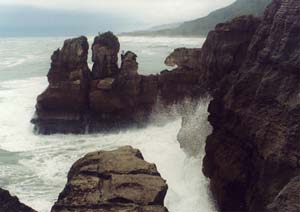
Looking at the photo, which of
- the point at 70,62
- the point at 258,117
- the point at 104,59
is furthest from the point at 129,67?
the point at 258,117

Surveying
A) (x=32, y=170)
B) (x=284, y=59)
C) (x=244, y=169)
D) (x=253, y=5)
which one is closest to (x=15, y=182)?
(x=32, y=170)

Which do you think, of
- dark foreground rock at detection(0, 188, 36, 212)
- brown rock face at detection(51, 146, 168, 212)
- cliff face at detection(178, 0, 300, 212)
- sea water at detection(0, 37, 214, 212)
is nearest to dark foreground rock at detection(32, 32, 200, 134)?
sea water at detection(0, 37, 214, 212)

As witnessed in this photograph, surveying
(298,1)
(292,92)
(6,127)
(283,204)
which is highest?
(298,1)

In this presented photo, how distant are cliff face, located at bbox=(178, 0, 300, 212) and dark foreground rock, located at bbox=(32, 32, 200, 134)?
1259 cm

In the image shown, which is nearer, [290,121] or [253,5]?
[290,121]

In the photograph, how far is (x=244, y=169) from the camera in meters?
14.5

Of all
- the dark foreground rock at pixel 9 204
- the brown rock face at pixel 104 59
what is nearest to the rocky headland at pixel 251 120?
the dark foreground rock at pixel 9 204

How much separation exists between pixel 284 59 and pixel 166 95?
17998 millimetres

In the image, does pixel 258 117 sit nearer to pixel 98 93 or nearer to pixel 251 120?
pixel 251 120

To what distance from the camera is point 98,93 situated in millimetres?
29781

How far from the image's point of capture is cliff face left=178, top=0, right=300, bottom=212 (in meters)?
12.0

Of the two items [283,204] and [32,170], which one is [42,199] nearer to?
[32,170]

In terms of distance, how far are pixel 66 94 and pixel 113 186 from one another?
19227 millimetres

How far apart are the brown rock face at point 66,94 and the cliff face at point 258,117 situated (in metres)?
13.4
